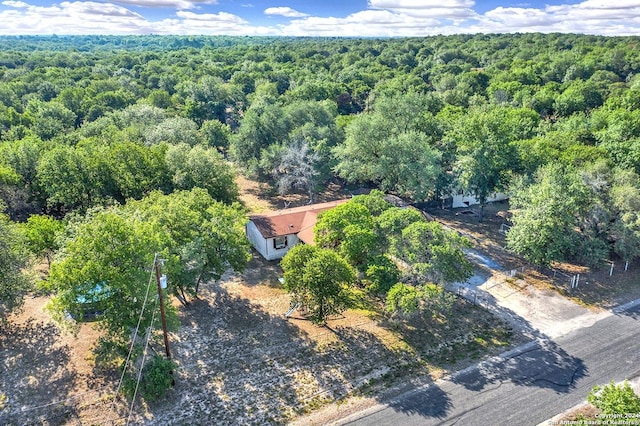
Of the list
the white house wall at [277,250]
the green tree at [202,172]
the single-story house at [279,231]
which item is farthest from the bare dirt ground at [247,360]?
the green tree at [202,172]

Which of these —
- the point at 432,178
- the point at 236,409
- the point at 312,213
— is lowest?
the point at 236,409

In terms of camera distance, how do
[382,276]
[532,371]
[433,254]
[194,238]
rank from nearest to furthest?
[532,371] < [433,254] < [382,276] < [194,238]

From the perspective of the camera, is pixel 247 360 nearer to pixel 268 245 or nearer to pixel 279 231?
pixel 268 245

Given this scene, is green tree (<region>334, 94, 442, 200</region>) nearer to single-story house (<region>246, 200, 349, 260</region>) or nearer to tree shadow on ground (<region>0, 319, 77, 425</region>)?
single-story house (<region>246, 200, 349, 260</region>)

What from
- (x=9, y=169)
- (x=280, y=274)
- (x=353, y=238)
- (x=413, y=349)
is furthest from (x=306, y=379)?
(x=9, y=169)

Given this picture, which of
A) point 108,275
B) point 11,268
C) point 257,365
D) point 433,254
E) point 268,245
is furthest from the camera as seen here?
point 268,245

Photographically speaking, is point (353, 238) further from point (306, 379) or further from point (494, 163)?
point (494, 163)

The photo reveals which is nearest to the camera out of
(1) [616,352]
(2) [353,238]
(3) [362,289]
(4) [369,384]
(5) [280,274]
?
(4) [369,384]

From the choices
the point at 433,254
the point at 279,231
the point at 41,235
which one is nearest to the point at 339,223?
the point at 433,254
